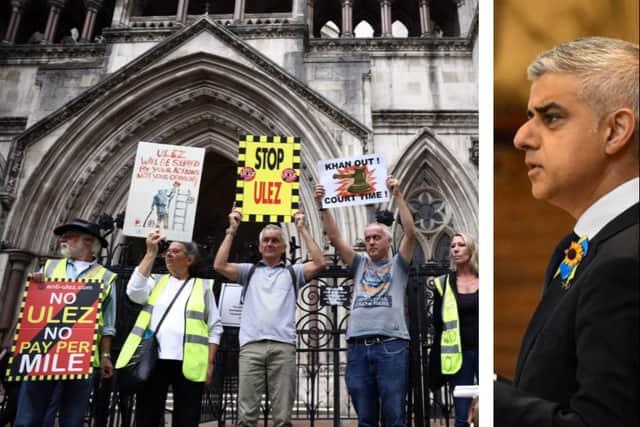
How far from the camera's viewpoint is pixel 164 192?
4355 millimetres

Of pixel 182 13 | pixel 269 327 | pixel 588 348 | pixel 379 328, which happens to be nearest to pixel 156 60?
pixel 182 13

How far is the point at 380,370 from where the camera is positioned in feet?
10.6

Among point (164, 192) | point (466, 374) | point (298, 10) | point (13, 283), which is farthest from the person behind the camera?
point (298, 10)

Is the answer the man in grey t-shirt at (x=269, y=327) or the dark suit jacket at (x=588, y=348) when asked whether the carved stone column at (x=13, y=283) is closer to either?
the man in grey t-shirt at (x=269, y=327)

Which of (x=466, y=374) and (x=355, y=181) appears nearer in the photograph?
(x=466, y=374)

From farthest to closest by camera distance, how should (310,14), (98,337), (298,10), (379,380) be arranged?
(310,14) → (298,10) → (98,337) → (379,380)

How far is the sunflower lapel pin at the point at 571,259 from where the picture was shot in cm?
116

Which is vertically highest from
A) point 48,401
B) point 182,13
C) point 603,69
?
point 182,13

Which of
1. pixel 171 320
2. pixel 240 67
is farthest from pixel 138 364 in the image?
pixel 240 67

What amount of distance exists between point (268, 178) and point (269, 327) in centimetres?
180

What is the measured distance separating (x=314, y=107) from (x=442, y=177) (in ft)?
10.6

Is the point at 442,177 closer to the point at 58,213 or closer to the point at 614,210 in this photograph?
the point at 58,213

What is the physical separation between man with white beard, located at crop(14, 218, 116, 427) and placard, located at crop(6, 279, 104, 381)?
0.22ft

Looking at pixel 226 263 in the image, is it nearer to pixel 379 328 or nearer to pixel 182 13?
pixel 379 328
